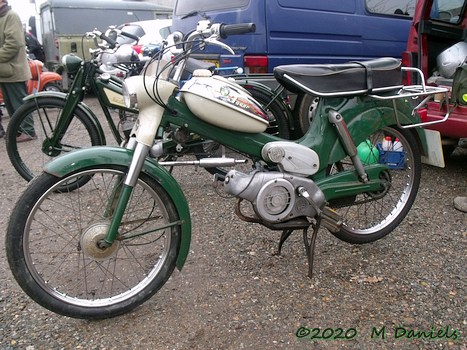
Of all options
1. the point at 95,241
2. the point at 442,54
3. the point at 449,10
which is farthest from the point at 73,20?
the point at 95,241

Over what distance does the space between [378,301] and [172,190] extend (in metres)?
1.24

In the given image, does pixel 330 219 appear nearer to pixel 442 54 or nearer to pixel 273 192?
pixel 273 192

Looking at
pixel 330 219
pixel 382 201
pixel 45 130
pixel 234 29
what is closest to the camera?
pixel 234 29

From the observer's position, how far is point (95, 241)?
210cm

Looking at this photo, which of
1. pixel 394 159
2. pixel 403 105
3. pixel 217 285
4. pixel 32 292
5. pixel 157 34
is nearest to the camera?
pixel 32 292

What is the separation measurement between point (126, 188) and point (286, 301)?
103 centimetres

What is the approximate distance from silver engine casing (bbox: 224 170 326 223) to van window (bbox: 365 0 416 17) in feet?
11.4

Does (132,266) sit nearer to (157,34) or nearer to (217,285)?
(217,285)

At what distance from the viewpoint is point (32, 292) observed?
2.01 metres

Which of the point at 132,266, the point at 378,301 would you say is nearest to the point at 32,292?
the point at 132,266

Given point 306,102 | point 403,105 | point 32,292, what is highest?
point 403,105

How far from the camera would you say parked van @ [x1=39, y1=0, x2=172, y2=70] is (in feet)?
34.2

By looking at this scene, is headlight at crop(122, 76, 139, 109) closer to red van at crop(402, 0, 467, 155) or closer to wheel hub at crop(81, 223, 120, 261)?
wheel hub at crop(81, 223, 120, 261)

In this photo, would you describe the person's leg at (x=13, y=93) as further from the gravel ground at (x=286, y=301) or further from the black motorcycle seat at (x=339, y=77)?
the black motorcycle seat at (x=339, y=77)
